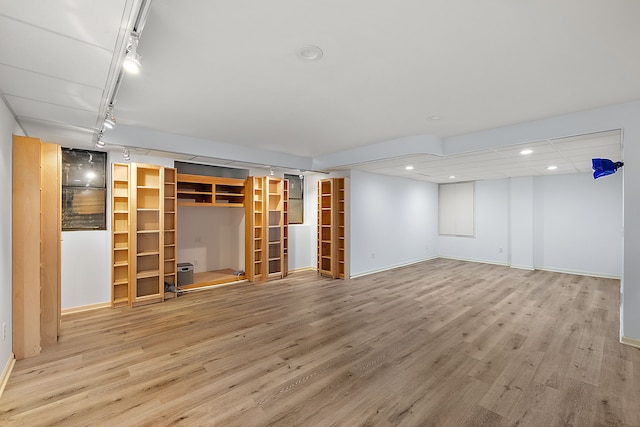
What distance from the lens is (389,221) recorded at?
23.8 feet

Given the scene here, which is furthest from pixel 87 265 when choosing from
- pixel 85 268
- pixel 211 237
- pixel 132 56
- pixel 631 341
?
pixel 631 341

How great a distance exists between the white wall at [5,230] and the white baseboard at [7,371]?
0.14 feet

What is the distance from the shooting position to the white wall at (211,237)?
20.1ft

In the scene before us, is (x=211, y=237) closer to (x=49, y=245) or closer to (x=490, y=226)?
(x=49, y=245)

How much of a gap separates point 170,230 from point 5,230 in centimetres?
236

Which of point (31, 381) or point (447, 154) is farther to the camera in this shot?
point (447, 154)

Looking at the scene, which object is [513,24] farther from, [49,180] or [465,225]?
[465,225]

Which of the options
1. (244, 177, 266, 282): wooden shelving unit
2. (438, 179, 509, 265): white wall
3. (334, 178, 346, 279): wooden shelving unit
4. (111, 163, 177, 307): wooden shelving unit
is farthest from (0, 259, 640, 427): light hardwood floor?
(438, 179, 509, 265): white wall

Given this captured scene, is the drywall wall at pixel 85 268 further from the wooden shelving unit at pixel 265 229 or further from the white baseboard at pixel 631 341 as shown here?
the white baseboard at pixel 631 341

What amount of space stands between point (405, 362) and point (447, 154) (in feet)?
10.9

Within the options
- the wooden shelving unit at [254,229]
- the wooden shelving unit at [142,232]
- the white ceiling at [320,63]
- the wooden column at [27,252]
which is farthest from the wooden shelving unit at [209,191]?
the wooden column at [27,252]

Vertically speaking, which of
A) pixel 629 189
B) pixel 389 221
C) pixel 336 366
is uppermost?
pixel 629 189

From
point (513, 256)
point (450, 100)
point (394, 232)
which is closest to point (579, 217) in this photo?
point (513, 256)

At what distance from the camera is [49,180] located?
323 centimetres
